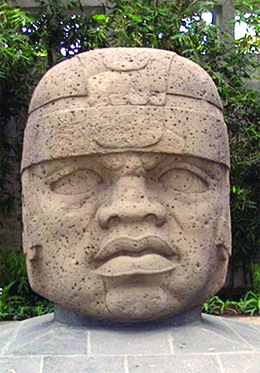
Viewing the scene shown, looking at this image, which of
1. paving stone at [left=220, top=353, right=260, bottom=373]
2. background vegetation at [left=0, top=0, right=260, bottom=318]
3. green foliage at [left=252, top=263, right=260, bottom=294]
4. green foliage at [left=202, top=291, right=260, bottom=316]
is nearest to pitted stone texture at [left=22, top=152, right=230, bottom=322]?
paving stone at [left=220, top=353, right=260, bottom=373]

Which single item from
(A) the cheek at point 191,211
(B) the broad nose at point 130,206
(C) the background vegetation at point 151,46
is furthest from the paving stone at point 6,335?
(C) the background vegetation at point 151,46

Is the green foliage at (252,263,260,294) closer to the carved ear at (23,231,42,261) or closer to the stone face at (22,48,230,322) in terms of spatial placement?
the stone face at (22,48,230,322)

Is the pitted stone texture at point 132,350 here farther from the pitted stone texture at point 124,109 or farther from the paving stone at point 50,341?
the pitted stone texture at point 124,109

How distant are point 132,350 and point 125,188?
73 centimetres

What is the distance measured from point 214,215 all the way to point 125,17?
137 inches

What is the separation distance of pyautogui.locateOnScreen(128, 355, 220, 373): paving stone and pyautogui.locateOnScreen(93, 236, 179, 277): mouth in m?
0.38

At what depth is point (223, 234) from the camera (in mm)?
2834

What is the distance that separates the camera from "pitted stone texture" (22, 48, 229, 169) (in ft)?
8.50

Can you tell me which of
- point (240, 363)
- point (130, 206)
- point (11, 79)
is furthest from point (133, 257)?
point (11, 79)

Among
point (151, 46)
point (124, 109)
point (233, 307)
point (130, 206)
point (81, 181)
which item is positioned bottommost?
point (233, 307)

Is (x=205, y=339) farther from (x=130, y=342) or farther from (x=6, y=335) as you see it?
(x=6, y=335)

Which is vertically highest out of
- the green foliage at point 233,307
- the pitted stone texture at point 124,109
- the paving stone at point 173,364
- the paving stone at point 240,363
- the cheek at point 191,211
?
the pitted stone texture at point 124,109

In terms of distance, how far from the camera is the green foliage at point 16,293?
558 cm

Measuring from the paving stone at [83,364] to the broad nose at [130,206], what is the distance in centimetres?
60
